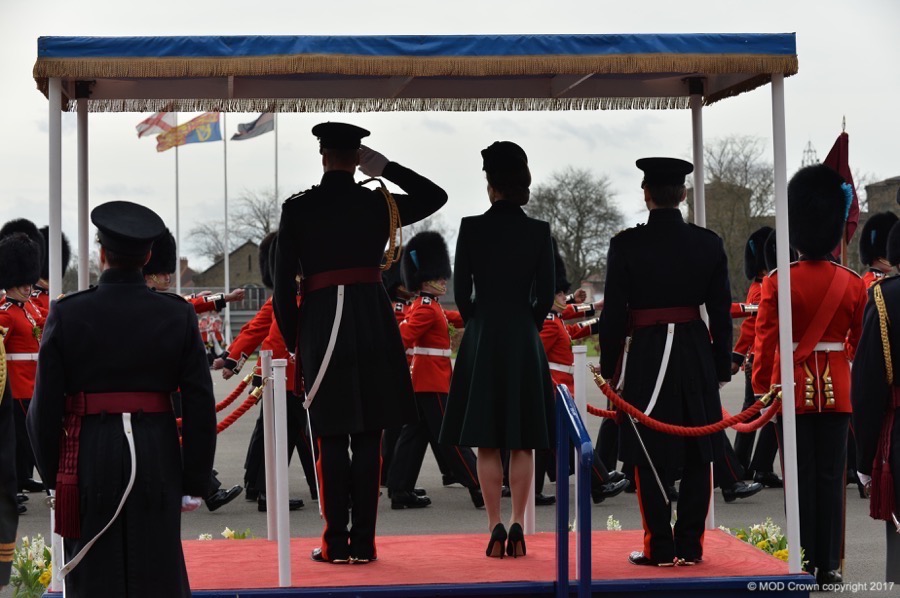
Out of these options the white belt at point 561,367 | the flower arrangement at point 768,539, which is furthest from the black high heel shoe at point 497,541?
the white belt at point 561,367

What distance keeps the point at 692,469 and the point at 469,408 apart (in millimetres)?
1054

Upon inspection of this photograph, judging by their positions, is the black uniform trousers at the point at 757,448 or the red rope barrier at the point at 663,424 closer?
the red rope barrier at the point at 663,424

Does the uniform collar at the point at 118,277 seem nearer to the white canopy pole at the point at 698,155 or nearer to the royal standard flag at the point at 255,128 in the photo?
the white canopy pole at the point at 698,155

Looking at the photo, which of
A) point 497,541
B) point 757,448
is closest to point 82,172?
point 497,541

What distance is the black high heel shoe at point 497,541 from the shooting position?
5.94 meters

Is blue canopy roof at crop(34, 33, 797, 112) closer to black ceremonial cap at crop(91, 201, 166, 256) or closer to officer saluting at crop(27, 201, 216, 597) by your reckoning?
black ceremonial cap at crop(91, 201, 166, 256)

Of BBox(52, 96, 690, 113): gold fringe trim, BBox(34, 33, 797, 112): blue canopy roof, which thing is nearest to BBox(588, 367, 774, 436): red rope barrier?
BBox(34, 33, 797, 112): blue canopy roof

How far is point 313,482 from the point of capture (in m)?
9.91

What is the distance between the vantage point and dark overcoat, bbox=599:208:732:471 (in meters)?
5.88

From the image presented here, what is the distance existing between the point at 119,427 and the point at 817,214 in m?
4.10

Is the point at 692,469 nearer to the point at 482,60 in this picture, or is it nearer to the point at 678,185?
the point at 678,185

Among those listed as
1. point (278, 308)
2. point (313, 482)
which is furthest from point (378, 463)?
point (313, 482)

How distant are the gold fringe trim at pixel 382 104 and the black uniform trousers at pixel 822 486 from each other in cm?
187

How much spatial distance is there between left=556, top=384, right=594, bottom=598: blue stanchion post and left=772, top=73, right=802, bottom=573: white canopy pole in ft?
3.58
